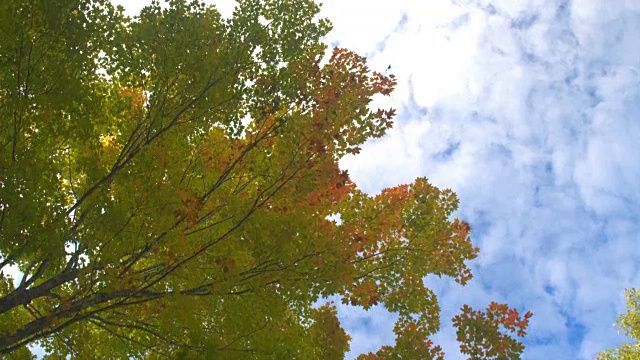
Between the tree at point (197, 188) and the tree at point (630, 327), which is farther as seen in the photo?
the tree at point (630, 327)

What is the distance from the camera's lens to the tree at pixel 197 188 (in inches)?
159

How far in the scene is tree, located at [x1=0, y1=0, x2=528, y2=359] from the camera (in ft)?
13.3

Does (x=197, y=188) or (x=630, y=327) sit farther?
(x=630, y=327)

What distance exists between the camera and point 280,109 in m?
5.19

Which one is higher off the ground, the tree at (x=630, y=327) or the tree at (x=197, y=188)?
the tree at (x=630, y=327)

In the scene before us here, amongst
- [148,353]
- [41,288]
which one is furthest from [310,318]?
[41,288]

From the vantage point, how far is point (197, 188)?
209 inches

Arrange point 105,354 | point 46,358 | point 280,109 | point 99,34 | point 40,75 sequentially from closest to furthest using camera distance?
point 40,75 < point 99,34 < point 280,109 < point 105,354 < point 46,358

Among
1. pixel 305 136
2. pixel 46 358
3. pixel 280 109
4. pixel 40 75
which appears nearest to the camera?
pixel 40 75

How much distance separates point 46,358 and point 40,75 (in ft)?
14.5

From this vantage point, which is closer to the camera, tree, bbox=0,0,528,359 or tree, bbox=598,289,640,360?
tree, bbox=0,0,528,359

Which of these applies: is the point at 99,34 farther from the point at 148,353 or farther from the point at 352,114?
the point at 148,353

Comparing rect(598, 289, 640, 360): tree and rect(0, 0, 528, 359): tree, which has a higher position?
rect(598, 289, 640, 360): tree

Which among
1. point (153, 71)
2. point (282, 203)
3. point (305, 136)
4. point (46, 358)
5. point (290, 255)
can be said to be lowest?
point (46, 358)
